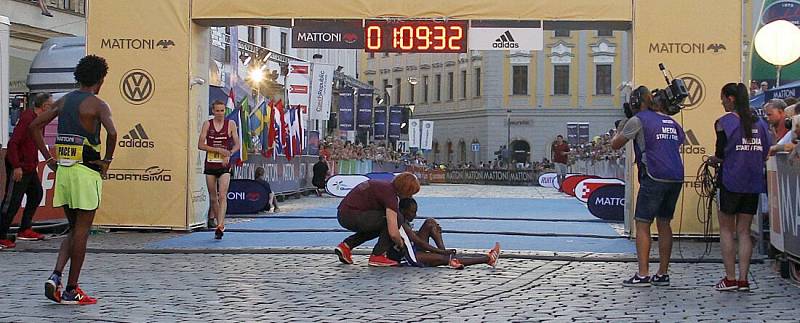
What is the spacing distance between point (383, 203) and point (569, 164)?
29.2m

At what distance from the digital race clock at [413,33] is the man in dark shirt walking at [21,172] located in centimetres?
411

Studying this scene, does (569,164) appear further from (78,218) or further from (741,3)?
(78,218)

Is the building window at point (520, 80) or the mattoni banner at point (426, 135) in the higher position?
the building window at point (520, 80)

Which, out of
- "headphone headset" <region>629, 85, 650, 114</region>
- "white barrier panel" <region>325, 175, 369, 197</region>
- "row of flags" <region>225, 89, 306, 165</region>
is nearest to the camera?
"headphone headset" <region>629, 85, 650, 114</region>

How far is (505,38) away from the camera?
49.1 ft

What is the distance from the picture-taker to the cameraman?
977cm

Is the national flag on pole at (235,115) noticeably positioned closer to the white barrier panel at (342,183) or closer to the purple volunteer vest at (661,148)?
the white barrier panel at (342,183)

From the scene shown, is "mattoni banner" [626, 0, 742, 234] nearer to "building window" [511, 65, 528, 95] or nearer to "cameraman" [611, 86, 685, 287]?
"cameraman" [611, 86, 685, 287]

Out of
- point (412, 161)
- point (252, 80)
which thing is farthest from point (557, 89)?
point (252, 80)

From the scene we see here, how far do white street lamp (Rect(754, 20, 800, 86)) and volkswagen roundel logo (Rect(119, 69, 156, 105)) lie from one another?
8.60m

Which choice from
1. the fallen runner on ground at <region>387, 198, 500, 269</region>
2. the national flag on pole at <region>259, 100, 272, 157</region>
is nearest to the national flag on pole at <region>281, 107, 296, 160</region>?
the national flag on pole at <region>259, 100, 272, 157</region>

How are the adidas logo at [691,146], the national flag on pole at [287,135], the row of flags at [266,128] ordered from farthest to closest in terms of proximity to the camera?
the national flag on pole at [287,135] → the row of flags at [266,128] → the adidas logo at [691,146]

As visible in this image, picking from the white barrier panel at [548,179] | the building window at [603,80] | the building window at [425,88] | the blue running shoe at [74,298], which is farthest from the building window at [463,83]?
the blue running shoe at [74,298]

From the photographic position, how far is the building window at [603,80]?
7716 centimetres
